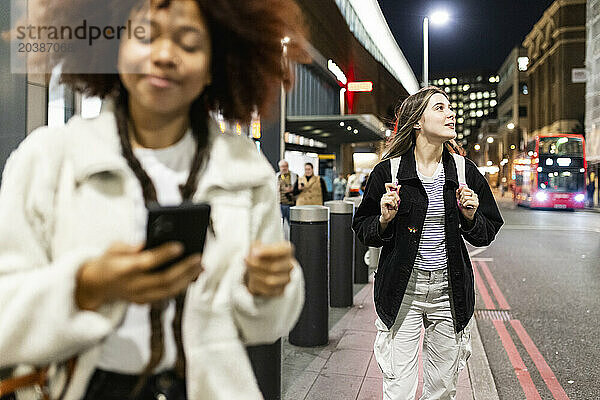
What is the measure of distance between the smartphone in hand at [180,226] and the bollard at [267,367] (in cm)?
232

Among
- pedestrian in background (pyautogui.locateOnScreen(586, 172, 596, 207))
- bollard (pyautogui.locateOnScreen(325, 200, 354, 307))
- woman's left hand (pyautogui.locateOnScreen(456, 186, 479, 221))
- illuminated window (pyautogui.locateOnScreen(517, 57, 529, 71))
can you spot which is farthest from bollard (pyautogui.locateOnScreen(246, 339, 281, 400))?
illuminated window (pyautogui.locateOnScreen(517, 57, 529, 71))

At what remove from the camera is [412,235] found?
123 inches

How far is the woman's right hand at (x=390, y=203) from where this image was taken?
120 inches

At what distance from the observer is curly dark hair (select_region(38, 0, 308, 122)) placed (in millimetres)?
1342

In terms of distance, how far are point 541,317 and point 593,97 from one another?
36705 millimetres

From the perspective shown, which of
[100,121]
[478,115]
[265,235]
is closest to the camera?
[100,121]

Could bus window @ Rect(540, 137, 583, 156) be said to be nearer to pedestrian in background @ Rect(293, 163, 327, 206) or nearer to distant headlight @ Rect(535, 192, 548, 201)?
distant headlight @ Rect(535, 192, 548, 201)

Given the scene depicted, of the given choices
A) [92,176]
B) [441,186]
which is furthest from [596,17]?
[92,176]

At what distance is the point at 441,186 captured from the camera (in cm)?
322

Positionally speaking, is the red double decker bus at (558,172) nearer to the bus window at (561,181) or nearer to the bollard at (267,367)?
the bus window at (561,181)

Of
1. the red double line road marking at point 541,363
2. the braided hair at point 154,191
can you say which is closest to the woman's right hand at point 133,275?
the braided hair at point 154,191

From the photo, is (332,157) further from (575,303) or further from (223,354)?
(223,354)

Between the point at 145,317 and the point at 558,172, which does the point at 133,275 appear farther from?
the point at 558,172

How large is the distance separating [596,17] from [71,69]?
42604 mm
